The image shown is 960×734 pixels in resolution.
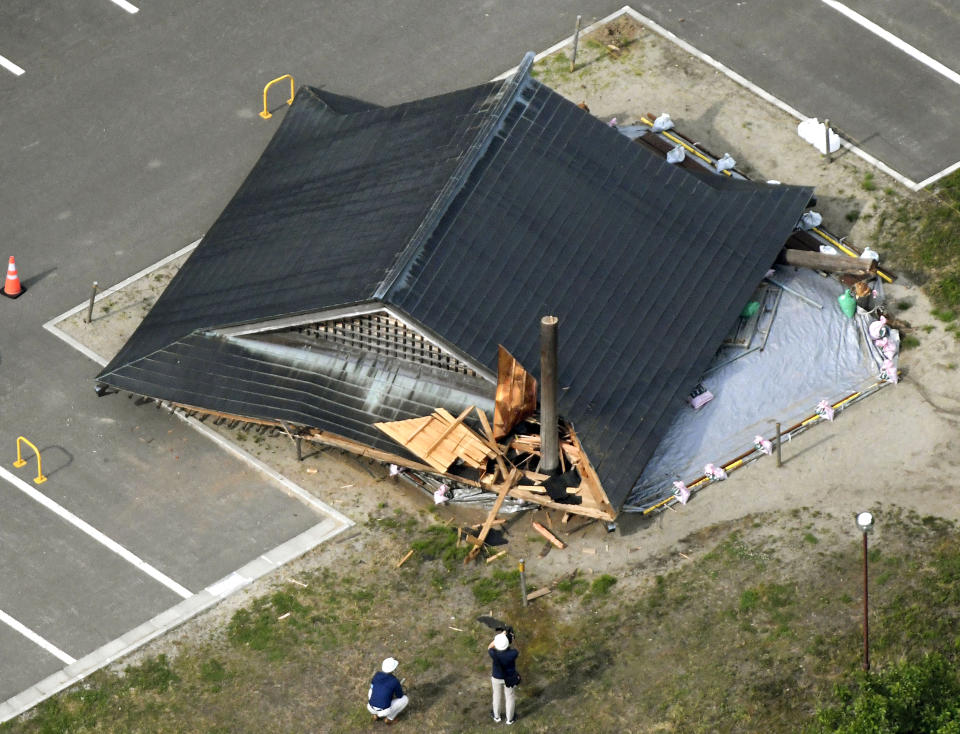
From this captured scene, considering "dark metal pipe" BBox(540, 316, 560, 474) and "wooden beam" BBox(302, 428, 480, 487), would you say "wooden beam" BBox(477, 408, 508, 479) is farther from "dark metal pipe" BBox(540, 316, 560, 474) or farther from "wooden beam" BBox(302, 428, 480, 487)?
"dark metal pipe" BBox(540, 316, 560, 474)

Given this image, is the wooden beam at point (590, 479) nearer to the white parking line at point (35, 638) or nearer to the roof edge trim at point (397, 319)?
the roof edge trim at point (397, 319)

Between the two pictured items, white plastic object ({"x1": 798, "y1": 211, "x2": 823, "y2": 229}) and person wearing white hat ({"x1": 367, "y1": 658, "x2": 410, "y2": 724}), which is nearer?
person wearing white hat ({"x1": 367, "y1": 658, "x2": 410, "y2": 724})

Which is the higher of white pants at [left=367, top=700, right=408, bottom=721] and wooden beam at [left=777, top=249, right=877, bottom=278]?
wooden beam at [left=777, top=249, right=877, bottom=278]

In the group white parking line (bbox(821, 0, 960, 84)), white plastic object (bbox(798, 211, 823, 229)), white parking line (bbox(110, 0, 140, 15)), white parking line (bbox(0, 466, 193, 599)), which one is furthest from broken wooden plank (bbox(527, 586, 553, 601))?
white parking line (bbox(110, 0, 140, 15))

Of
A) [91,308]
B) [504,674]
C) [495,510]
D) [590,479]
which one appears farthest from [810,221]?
[91,308]

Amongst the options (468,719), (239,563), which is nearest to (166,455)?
(239,563)

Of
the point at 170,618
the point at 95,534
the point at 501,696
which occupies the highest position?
the point at 501,696

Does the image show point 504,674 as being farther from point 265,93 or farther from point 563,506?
point 265,93
